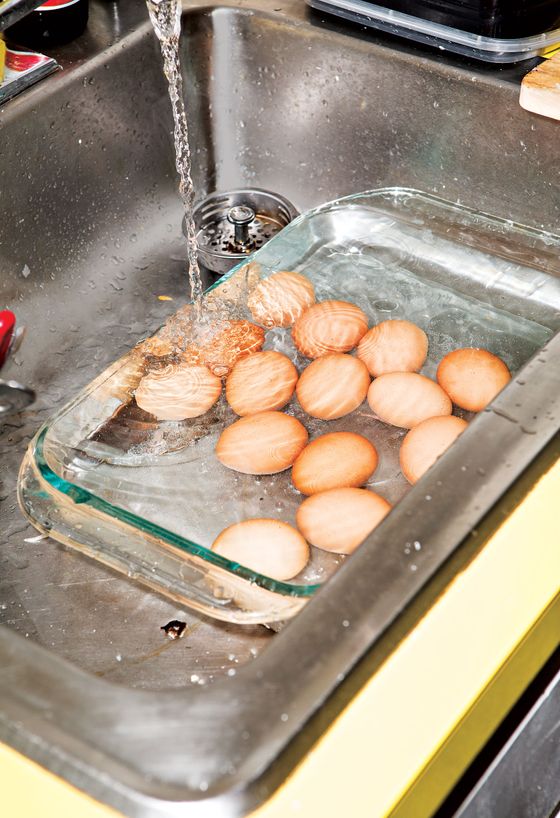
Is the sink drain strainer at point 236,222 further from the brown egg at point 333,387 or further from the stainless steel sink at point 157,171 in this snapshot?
the brown egg at point 333,387

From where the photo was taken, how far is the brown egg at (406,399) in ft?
2.79

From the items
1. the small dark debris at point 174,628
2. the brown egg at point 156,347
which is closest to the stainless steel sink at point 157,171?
the small dark debris at point 174,628

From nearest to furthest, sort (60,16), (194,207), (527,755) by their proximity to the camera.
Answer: (527,755)
(60,16)
(194,207)

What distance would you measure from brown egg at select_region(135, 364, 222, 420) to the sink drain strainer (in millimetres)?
363

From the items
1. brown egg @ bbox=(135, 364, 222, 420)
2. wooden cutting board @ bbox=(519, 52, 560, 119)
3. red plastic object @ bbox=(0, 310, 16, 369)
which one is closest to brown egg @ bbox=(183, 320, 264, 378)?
brown egg @ bbox=(135, 364, 222, 420)

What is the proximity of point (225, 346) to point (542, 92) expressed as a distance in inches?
17.8

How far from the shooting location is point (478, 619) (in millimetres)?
572

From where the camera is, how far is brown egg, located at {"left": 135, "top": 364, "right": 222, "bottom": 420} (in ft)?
2.91

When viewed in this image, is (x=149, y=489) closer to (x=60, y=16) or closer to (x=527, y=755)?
(x=527, y=755)

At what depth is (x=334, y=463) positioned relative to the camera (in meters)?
0.81

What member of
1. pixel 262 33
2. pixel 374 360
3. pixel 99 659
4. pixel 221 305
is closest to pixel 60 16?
pixel 262 33

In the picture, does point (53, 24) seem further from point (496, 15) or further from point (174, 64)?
point (496, 15)

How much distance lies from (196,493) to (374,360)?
0.71 feet

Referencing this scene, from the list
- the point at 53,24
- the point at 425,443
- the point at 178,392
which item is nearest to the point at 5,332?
the point at 178,392
